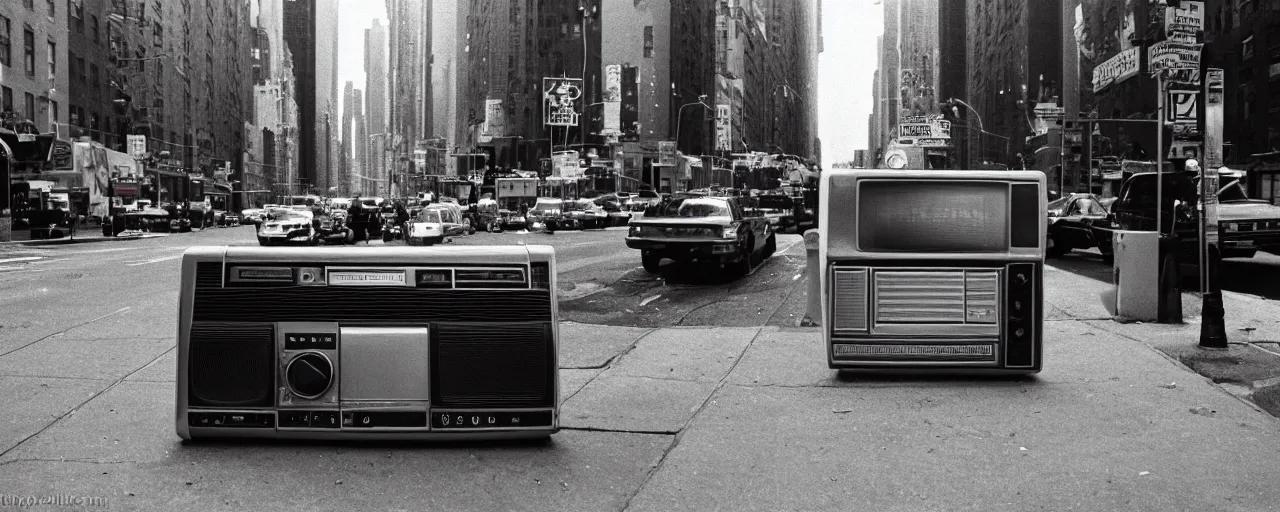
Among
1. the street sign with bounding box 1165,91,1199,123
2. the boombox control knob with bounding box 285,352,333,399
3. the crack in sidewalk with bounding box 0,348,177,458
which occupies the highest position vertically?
the street sign with bounding box 1165,91,1199,123

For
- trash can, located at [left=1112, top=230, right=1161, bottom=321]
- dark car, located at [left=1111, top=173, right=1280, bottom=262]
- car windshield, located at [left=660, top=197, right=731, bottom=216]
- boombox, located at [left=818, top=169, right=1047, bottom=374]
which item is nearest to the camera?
boombox, located at [left=818, top=169, right=1047, bottom=374]

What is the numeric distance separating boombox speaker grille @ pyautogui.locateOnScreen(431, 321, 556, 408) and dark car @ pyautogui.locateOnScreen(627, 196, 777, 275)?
12.5 metres

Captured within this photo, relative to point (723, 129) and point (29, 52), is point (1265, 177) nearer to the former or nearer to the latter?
point (29, 52)

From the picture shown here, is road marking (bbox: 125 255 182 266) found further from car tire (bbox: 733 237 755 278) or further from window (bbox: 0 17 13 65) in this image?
window (bbox: 0 17 13 65)

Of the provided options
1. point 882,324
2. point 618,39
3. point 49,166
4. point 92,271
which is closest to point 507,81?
point 618,39

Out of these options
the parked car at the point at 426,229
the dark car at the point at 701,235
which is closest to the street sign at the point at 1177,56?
the dark car at the point at 701,235

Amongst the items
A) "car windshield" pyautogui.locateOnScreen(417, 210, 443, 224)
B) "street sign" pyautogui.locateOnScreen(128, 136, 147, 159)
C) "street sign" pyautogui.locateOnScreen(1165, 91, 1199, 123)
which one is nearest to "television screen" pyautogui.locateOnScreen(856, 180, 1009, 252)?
"street sign" pyautogui.locateOnScreen(1165, 91, 1199, 123)

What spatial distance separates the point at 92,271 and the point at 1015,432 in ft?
56.0

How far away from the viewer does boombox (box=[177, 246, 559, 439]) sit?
534cm

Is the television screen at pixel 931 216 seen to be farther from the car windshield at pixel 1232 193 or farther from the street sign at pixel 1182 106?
the car windshield at pixel 1232 193

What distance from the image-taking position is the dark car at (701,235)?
17.9 metres

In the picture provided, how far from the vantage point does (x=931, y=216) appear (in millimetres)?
7590

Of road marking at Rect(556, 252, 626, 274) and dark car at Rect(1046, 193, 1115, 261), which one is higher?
dark car at Rect(1046, 193, 1115, 261)

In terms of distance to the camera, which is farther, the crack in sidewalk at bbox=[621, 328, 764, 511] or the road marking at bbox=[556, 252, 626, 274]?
the road marking at bbox=[556, 252, 626, 274]
